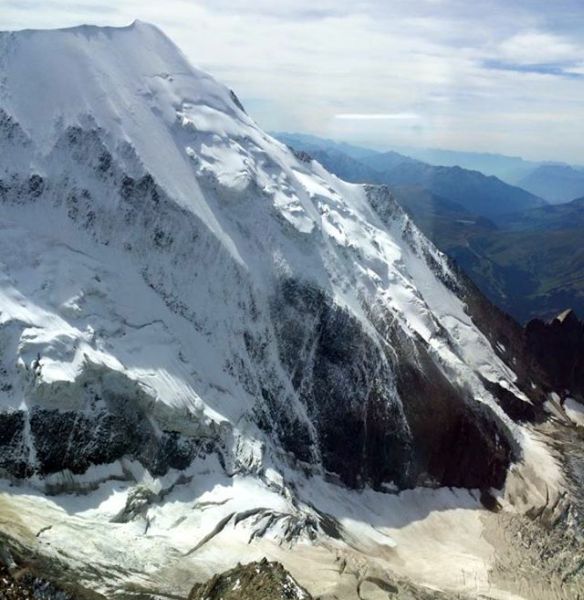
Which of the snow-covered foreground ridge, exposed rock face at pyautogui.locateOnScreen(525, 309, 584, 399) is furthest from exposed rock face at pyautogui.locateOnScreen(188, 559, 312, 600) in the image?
exposed rock face at pyautogui.locateOnScreen(525, 309, 584, 399)

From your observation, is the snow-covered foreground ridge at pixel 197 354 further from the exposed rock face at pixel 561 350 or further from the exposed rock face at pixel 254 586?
the exposed rock face at pixel 561 350

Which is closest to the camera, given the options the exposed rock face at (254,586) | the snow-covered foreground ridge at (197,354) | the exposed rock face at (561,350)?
the exposed rock face at (254,586)

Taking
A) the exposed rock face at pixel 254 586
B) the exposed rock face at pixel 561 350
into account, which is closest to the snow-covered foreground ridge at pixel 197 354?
the exposed rock face at pixel 254 586

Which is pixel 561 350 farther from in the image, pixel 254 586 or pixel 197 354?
pixel 254 586

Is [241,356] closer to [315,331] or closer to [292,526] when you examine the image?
[315,331]

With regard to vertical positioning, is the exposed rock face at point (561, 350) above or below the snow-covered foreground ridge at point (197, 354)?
below

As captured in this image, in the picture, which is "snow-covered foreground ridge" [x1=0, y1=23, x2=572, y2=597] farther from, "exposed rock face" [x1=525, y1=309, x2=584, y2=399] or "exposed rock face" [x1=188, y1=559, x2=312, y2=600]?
"exposed rock face" [x1=525, y1=309, x2=584, y2=399]

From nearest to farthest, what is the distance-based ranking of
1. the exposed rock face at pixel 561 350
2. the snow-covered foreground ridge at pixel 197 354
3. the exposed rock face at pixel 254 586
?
the exposed rock face at pixel 254 586 → the snow-covered foreground ridge at pixel 197 354 → the exposed rock face at pixel 561 350

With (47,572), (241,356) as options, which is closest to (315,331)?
(241,356)
